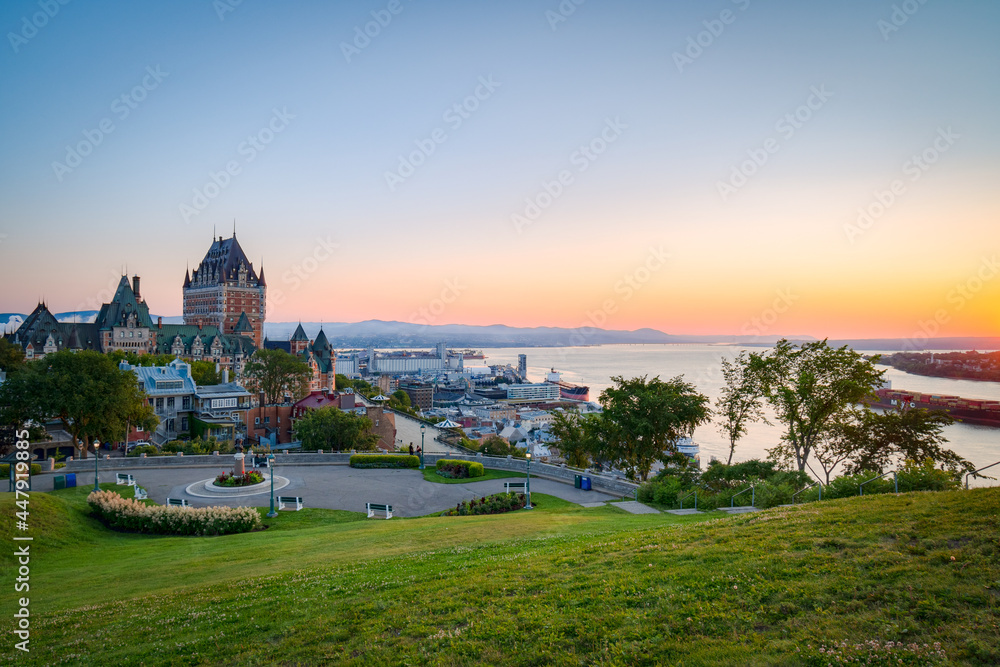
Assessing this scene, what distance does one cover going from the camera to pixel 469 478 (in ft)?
89.2

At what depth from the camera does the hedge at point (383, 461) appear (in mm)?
29578

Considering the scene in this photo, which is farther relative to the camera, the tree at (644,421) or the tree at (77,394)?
the tree at (77,394)

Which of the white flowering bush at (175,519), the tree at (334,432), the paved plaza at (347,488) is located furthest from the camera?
the tree at (334,432)

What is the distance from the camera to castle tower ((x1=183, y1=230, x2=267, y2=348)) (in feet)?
354

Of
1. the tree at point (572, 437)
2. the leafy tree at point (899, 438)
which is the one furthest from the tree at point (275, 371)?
the leafy tree at point (899, 438)

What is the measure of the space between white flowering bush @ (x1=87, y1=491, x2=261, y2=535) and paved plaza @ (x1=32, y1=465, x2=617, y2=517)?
11.5ft

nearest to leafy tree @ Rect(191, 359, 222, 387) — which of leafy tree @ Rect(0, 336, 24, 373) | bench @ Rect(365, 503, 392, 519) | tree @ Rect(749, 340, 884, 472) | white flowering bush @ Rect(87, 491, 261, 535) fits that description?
leafy tree @ Rect(0, 336, 24, 373)

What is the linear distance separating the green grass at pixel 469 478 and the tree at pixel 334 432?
8844 mm

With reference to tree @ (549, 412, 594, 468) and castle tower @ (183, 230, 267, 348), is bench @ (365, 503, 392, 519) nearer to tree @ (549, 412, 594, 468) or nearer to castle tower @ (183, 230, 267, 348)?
tree @ (549, 412, 594, 468)

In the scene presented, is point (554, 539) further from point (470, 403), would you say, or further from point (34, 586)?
point (470, 403)

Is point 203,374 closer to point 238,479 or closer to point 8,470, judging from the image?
point 8,470

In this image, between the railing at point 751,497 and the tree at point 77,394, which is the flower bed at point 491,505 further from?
the tree at point 77,394

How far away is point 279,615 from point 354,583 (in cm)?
146

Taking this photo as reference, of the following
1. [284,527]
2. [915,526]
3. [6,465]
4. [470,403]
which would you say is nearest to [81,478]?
[6,465]
